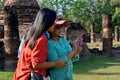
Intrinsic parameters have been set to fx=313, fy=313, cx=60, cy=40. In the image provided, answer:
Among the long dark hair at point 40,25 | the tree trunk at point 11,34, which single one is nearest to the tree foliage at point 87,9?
the tree trunk at point 11,34

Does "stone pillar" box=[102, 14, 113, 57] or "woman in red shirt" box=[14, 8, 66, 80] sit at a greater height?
"woman in red shirt" box=[14, 8, 66, 80]

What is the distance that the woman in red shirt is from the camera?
2.42 metres

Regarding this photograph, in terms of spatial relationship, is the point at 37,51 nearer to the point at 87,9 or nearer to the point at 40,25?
the point at 40,25

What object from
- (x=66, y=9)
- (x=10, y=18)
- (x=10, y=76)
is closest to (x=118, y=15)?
(x=66, y=9)

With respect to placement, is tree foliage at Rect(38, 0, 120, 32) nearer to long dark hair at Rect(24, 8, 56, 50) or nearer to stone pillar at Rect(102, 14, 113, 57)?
stone pillar at Rect(102, 14, 113, 57)

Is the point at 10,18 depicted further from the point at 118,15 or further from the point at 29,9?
the point at 118,15

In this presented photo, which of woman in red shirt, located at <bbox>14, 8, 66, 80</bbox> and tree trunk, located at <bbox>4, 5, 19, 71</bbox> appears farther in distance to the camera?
tree trunk, located at <bbox>4, 5, 19, 71</bbox>

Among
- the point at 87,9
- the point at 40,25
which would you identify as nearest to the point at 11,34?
the point at 40,25

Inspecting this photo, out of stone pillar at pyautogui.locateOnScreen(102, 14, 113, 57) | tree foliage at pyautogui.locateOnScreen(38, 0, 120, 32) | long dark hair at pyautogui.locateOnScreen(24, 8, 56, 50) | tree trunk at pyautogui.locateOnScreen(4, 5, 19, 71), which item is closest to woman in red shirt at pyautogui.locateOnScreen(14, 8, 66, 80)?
long dark hair at pyautogui.locateOnScreen(24, 8, 56, 50)

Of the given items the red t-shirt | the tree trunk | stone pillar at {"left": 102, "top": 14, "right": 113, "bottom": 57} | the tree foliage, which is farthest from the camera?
the tree foliage

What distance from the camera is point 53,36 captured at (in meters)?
2.69

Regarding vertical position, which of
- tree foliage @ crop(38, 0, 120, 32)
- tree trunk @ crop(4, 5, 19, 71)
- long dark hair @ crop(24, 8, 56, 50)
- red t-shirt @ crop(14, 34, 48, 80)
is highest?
long dark hair @ crop(24, 8, 56, 50)

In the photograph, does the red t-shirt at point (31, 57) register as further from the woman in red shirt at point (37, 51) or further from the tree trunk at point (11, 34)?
the tree trunk at point (11, 34)

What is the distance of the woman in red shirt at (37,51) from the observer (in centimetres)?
242
